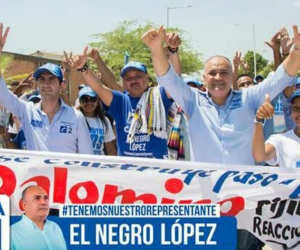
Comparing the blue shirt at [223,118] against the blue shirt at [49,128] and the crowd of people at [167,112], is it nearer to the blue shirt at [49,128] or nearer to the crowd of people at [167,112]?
the crowd of people at [167,112]

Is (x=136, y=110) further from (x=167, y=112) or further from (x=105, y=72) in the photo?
(x=105, y=72)

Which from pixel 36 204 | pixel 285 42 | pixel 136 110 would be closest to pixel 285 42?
pixel 285 42

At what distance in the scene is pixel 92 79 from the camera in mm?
4648

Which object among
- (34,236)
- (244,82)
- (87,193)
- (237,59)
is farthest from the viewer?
(244,82)

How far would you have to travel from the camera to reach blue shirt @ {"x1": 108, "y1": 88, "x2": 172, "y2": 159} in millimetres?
4582

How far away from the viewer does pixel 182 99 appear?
4.00 meters

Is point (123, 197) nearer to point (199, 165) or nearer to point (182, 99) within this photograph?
point (199, 165)

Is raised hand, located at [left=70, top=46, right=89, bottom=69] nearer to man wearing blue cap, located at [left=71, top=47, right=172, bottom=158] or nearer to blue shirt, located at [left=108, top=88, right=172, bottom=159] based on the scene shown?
man wearing blue cap, located at [left=71, top=47, right=172, bottom=158]

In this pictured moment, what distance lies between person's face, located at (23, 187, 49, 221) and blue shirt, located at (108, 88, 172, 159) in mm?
1225

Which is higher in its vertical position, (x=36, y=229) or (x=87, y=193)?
(x=87, y=193)

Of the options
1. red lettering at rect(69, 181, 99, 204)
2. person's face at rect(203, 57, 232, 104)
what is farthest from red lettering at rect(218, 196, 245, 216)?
red lettering at rect(69, 181, 99, 204)

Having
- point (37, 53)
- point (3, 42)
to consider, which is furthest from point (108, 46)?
point (3, 42)

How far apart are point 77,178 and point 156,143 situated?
1137 mm

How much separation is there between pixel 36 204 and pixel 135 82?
170cm
